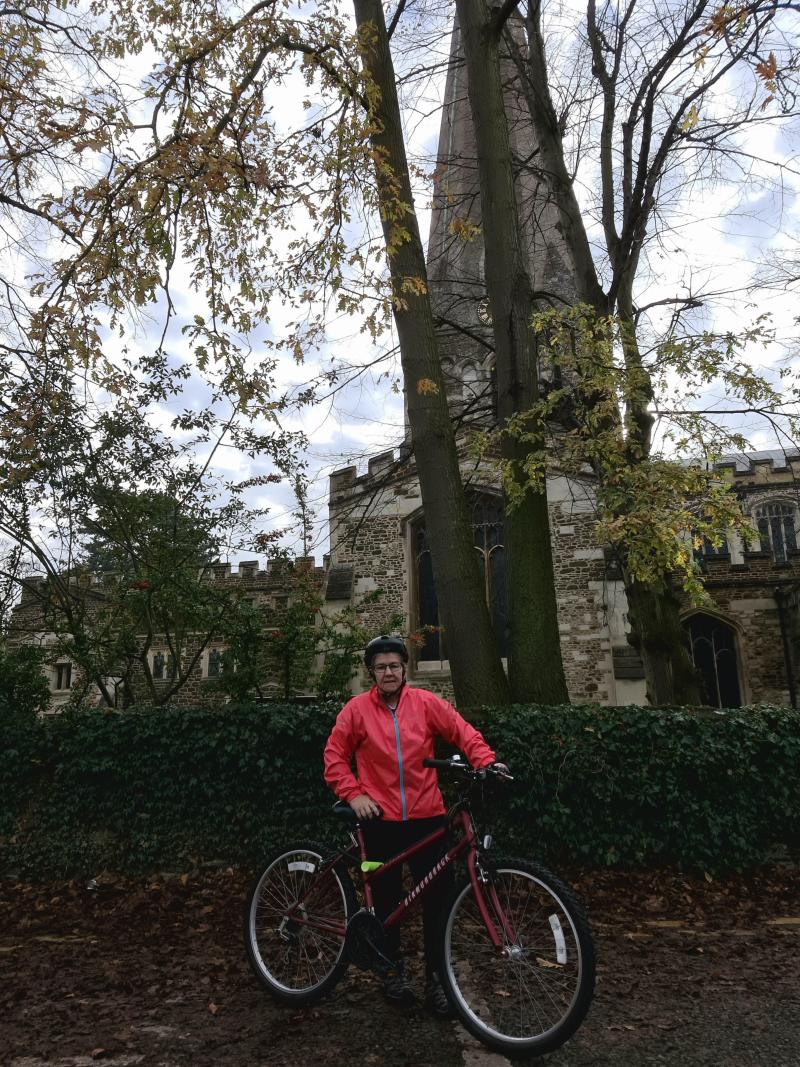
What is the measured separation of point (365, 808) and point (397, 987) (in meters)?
0.82

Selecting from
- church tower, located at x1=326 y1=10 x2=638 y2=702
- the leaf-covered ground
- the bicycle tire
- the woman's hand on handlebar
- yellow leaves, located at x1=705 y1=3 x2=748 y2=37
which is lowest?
the leaf-covered ground

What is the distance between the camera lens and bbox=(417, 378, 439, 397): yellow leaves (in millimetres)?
7324

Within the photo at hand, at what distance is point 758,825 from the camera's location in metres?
6.04

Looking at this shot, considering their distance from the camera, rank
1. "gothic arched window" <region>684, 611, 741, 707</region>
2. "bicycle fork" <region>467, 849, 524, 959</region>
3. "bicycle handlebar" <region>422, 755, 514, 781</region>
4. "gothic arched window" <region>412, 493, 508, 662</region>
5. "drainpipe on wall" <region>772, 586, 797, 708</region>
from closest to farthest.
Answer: "bicycle fork" <region>467, 849, 524, 959</region> < "bicycle handlebar" <region>422, 755, 514, 781</region> < "gothic arched window" <region>412, 493, 508, 662</region> < "drainpipe on wall" <region>772, 586, 797, 708</region> < "gothic arched window" <region>684, 611, 741, 707</region>

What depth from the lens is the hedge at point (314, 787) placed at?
5.96m

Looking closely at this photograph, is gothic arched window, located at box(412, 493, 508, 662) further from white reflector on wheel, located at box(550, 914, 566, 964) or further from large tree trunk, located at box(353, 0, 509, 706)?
white reflector on wheel, located at box(550, 914, 566, 964)

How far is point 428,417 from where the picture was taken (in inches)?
298

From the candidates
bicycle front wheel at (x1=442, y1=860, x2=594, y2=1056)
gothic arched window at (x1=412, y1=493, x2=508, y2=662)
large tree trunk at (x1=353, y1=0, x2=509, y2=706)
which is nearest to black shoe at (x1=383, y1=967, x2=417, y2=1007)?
bicycle front wheel at (x1=442, y1=860, x2=594, y2=1056)

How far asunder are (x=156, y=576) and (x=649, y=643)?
5965 mm

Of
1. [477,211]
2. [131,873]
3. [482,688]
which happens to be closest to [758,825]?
[482,688]

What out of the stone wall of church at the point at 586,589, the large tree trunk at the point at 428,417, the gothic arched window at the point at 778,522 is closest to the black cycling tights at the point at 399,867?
the large tree trunk at the point at 428,417

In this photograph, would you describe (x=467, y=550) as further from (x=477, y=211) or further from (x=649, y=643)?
(x=477, y=211)

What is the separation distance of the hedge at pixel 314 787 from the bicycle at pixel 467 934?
2.52m

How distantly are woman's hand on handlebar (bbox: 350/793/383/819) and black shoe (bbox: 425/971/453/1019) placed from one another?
0.76 m
